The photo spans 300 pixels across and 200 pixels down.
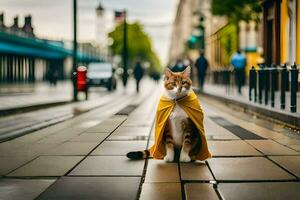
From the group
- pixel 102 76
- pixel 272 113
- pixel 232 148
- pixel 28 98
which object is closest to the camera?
pixel 232 148

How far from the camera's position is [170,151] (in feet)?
19.6

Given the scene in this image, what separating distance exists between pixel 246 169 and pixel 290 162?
72 cm

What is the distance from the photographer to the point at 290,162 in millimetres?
6121

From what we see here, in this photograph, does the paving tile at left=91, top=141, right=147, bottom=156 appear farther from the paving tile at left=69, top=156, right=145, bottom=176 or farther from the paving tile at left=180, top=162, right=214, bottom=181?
the paving tile at left=180, top=162, right=214, bottom=181

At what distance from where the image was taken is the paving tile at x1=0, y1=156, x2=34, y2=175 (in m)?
5.81

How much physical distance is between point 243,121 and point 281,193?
748cm

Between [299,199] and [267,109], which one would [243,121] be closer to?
[267,109]

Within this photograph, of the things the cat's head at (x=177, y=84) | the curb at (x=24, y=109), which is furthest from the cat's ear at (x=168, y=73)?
the curb at (x=24, y=109)

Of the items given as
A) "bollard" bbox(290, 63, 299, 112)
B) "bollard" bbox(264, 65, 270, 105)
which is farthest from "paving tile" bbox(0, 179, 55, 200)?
"bollard" bbox(264, 65, 270, 105)

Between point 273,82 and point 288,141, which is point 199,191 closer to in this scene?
point 288,141

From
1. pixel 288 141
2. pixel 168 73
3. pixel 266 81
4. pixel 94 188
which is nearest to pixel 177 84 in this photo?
pixel 168 73

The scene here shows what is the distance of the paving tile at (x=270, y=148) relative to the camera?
6.94 meters

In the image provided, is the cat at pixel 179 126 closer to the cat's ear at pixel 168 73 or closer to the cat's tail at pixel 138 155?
the cat's ear at pixel 168 73

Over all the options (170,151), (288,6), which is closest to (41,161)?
(170,151)
